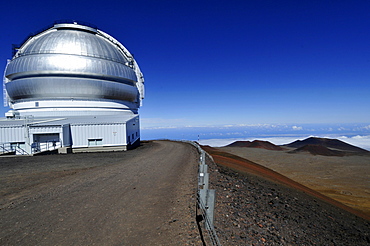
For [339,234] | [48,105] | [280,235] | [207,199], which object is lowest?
[339,234]

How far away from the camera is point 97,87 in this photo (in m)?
28.9

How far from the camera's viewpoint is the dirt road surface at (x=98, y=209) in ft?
15.2

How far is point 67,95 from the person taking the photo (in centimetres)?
2791

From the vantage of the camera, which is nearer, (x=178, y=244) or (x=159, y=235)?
(x=178, y=244)

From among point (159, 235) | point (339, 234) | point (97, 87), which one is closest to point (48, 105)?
point (97, 87)

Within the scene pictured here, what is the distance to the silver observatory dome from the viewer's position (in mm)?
27297

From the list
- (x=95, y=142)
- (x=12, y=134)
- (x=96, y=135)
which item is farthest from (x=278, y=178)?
(x=12, y=134)

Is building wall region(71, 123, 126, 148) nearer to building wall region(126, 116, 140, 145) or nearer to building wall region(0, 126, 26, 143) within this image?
building wall region(126, 116, 140, 145)

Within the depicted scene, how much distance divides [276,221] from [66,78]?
29683 mm

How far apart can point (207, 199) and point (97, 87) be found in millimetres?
28572

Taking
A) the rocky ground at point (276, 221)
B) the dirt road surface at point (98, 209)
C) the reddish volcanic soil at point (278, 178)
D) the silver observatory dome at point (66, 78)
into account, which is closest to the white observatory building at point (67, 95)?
the silver observatory dome at point (66, 78)

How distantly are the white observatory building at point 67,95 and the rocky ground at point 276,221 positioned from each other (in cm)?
1781

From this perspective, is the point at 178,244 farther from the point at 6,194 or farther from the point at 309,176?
the point at 309,176

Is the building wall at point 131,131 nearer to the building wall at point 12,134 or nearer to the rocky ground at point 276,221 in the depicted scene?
the building wall at point 12,134
